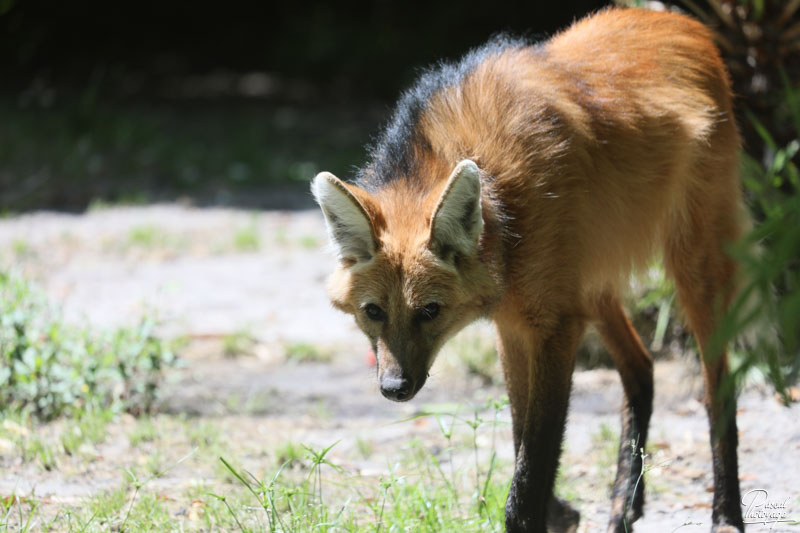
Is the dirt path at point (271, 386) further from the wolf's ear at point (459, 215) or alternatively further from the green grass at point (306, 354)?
the wolf's ear at point (459, 215)

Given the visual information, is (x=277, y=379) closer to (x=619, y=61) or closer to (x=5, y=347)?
(x=5, y=347)

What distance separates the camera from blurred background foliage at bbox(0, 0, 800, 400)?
14.8ft

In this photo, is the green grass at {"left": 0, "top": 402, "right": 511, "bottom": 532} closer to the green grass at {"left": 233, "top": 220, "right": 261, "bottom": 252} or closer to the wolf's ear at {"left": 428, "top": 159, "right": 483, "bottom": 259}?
the wolf's ear at {"left": 428, "top": 159, "right": 483, "bottom": 259}

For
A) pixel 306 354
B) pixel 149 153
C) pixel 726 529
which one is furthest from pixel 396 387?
pixel 149 153

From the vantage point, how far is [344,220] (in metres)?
2.79

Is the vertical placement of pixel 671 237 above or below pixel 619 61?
below

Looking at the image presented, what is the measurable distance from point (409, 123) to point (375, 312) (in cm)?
72

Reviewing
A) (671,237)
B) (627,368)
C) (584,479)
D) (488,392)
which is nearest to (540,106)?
(671,237)

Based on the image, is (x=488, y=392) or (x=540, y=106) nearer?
(x=540, y=106)

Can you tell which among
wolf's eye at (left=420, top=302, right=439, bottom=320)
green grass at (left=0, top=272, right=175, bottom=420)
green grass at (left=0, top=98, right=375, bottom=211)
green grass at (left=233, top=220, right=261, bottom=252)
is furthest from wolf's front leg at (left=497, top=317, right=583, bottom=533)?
green grass at (left=0, top=98, right=375, bottom=211)

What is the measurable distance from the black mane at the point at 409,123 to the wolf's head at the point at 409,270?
0.75 feet

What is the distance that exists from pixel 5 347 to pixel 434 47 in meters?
8.43

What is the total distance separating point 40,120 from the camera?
9.47 metres

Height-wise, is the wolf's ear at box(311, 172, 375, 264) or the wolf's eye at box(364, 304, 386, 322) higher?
the wolf's ear at box(311, 172, 375, 264)
